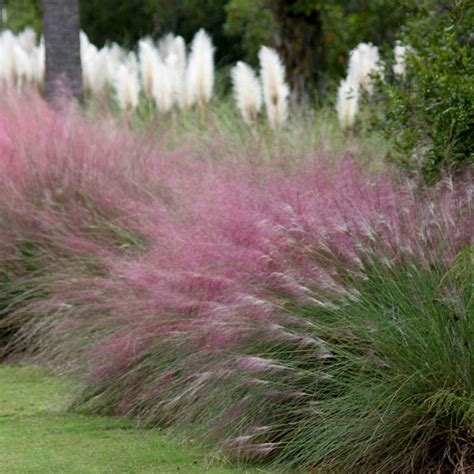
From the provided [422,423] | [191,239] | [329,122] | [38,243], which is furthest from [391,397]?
[329,122]

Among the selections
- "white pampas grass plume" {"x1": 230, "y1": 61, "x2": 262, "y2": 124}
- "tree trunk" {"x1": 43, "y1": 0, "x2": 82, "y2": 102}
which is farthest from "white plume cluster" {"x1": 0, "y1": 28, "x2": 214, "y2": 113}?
"white pampas grass plume" {"x1": 230, "y1": 61, "x2": 262, "y2": 124}

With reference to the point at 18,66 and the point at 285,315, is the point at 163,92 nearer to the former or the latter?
the point at 18,66

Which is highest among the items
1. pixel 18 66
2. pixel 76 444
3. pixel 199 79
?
pixel 18 66

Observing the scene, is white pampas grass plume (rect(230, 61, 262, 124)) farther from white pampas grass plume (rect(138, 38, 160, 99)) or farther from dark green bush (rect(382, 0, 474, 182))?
dark green bush (rect(382, 0, 474, 182))

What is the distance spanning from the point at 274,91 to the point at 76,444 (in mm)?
6571

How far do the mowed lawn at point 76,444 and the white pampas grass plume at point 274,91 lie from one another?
5.00 metres

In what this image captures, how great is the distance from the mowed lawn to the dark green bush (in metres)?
2.39

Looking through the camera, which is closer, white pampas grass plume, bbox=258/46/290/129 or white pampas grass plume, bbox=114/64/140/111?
white pampas grass plume, bbox=258/46/290/129

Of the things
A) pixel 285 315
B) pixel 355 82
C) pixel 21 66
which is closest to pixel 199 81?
pixel 355 82

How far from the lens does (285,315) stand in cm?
590

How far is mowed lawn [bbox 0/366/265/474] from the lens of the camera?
6.00 m

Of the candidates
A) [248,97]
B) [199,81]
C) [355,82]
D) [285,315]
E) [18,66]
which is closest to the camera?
[285,315]

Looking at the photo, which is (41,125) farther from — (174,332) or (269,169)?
(174,332)

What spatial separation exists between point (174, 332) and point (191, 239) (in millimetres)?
638
